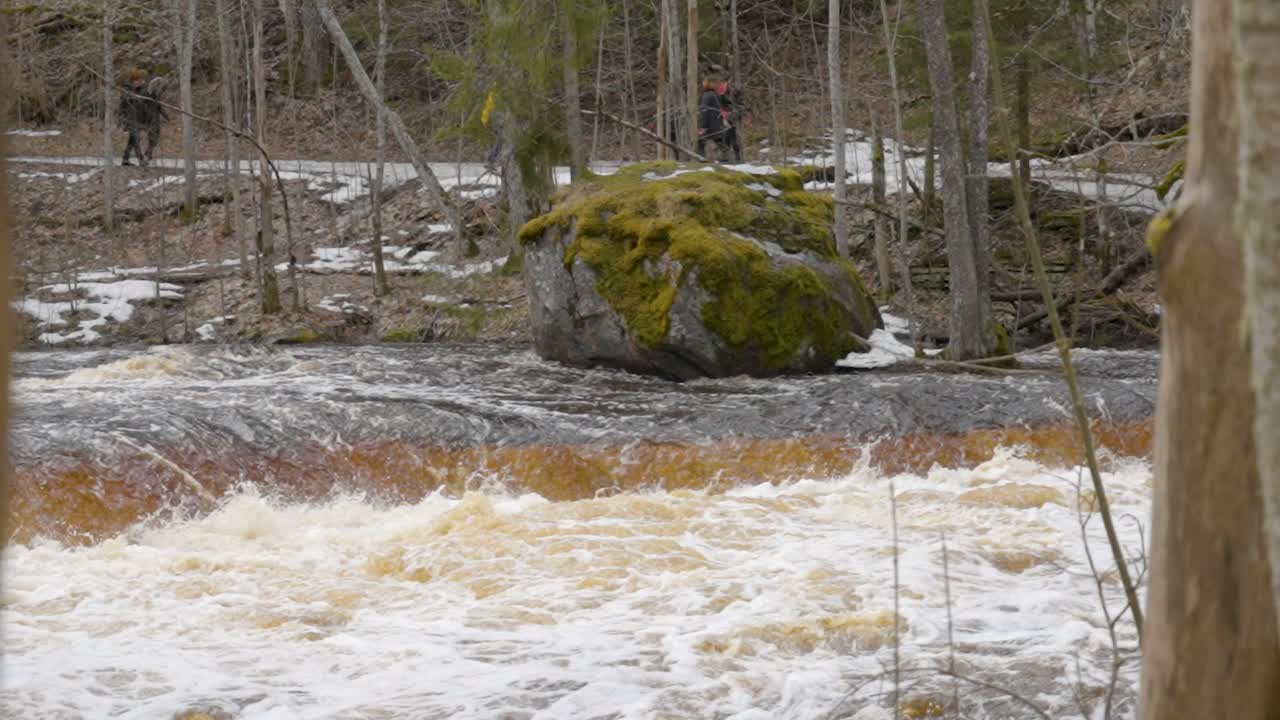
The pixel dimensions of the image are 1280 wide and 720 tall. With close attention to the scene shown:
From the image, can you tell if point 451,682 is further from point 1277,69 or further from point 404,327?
point 404,327

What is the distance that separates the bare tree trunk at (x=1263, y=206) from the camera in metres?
1.44

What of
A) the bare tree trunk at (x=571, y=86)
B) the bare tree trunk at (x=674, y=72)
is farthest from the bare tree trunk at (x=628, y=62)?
the bare tree trunk at (x=571, y=86)

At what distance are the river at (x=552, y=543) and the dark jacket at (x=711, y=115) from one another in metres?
6.93

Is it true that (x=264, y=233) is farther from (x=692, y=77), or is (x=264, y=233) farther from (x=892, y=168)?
(x=892, y=168)

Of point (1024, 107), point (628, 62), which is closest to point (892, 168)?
point (1024, 107)

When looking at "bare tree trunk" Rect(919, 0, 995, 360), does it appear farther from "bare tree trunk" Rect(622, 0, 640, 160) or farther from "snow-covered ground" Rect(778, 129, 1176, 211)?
"bare tree trunk" Rect(622, 0, 640, 160)

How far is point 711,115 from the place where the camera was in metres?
19.1

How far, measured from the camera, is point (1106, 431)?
10141 mm

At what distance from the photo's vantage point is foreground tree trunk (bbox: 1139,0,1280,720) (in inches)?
76.3

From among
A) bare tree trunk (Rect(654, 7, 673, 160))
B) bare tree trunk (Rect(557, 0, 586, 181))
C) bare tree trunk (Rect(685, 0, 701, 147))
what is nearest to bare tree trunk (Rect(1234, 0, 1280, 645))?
bare tree trunk (Rect(557, 0, 586, 181))

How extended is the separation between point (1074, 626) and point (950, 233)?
8.00m

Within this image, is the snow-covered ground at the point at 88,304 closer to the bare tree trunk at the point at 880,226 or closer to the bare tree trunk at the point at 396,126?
the bare tree trunk at the point at 396,126

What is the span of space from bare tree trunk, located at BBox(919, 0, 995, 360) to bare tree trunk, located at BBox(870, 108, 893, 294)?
10.9 feet

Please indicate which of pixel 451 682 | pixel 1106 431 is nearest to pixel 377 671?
pixel 451 682
